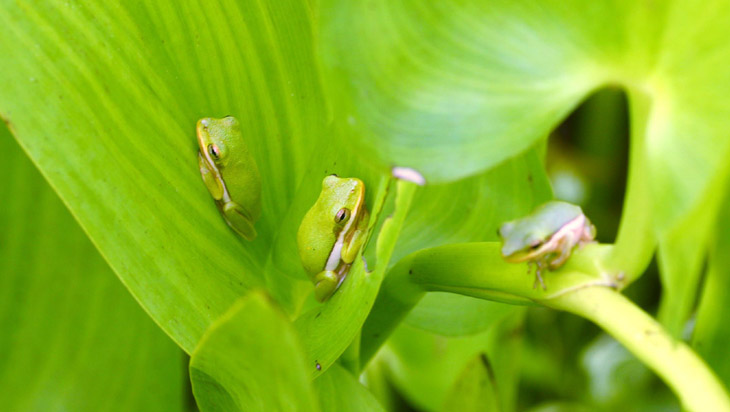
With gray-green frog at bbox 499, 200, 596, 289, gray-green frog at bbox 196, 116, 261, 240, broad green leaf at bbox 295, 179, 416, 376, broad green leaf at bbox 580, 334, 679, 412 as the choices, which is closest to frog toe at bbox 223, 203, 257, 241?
gray-green frog at bbox 196, 116, 261, 240

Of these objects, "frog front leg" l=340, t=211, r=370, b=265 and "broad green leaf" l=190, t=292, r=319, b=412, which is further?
"frog front leg" l=340, t=211, r=370, b=265

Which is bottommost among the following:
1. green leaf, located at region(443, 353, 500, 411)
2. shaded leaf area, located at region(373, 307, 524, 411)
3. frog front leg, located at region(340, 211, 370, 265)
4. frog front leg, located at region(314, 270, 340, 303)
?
shaded leaf area, located at region(373, 307, 524, 411)

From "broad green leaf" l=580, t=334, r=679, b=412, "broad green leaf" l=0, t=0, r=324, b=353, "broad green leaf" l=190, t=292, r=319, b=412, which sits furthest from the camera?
"broad green leaf" l=580, t=334, r=679, b=412

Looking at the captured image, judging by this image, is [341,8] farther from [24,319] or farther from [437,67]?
[24,319]

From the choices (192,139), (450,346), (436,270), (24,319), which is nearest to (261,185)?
(192,139)

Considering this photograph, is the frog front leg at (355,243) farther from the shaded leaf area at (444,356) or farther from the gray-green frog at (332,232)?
the shaded leaf area at (444,356)

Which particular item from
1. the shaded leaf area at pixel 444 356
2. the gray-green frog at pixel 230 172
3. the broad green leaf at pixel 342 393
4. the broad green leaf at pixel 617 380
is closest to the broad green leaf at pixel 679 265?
the broad green leaf at pixel 342 393

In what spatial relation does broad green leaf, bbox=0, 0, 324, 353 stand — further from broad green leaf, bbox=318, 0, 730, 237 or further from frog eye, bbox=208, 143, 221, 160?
broad green leaf, bbox=318, 0, 730, 237
